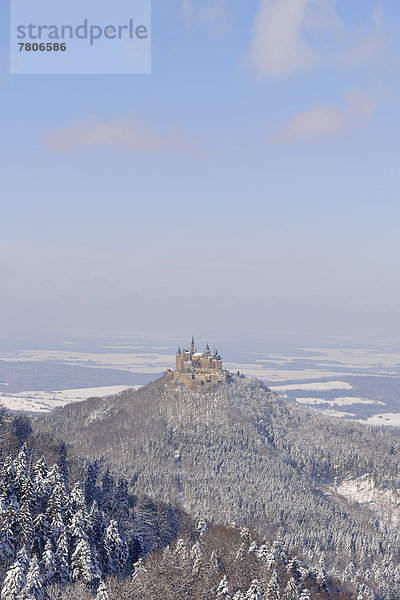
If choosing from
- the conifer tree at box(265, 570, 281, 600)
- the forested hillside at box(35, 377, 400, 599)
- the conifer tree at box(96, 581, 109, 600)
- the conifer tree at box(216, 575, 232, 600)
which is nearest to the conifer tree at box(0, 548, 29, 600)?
the conifer tree at box(96, 581, 109, 600)

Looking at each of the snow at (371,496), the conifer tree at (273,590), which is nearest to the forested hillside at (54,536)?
the conifer tree at (273,590)

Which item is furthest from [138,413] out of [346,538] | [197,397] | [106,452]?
[346,538]

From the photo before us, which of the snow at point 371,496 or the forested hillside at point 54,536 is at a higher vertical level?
the forested hillside at point 54,536

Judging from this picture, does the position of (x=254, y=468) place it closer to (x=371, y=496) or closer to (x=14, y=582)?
(x=371, y=496)

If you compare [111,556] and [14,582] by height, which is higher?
[14,582]

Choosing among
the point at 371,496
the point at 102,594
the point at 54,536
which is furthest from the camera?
the point at 371,496

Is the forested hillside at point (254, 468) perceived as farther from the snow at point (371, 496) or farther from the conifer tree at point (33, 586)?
the conifer tree at point (33, 586)

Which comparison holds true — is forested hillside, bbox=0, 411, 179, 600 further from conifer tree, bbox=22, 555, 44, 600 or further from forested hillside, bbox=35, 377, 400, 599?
forested hillside, bbox=35, 377, 400, 599

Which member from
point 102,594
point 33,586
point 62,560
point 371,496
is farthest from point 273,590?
point 371,496

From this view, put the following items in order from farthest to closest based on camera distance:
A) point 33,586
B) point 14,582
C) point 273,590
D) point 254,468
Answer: point 254,468
point 273,590
point 33,586
point 14,582
